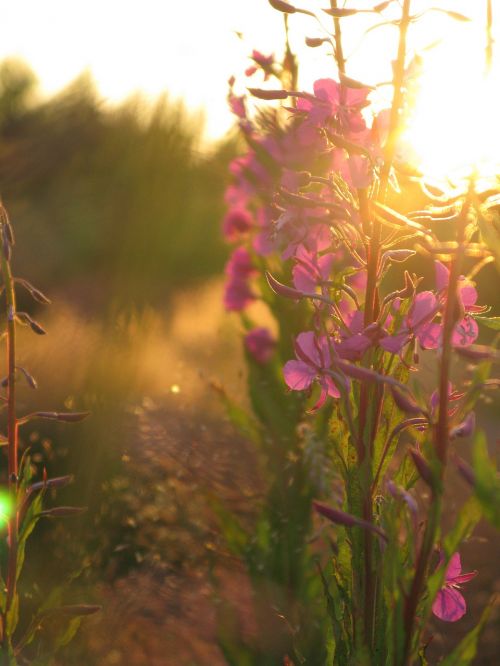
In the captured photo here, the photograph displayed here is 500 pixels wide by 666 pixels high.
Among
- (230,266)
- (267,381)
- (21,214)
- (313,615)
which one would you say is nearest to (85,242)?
(21,214)

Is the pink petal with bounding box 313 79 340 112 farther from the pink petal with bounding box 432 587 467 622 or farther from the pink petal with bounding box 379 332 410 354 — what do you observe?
the pink petal with bounding box 432 587 467 622

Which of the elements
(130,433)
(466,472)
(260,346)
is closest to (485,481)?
(466,472)

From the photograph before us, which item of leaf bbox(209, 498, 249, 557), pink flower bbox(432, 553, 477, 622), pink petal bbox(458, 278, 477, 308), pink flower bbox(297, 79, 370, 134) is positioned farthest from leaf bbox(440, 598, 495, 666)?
leaf bbox(209, 498, 249, 557)

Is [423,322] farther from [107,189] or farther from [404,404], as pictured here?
[107,189]

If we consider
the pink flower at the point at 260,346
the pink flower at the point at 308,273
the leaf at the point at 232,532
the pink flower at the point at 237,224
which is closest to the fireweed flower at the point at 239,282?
the pink flower at the point at 237,224

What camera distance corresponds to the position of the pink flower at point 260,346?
2368 millimetres

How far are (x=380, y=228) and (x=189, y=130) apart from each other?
8.70 ft

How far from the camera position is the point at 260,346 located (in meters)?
2.39

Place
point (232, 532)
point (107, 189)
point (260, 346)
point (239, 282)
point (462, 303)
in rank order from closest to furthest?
point (462, 303) → point (232, 532) → point (260, 346) → point (239, 282) → point (107, 189)

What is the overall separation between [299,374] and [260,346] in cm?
141

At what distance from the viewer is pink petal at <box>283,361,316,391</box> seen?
3.19 feet

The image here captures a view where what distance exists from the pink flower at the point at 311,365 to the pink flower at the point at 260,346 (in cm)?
136

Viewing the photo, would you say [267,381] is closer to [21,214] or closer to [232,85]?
[232,85]

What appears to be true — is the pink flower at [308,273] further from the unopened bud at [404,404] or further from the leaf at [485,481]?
the leaf at [485,481]
